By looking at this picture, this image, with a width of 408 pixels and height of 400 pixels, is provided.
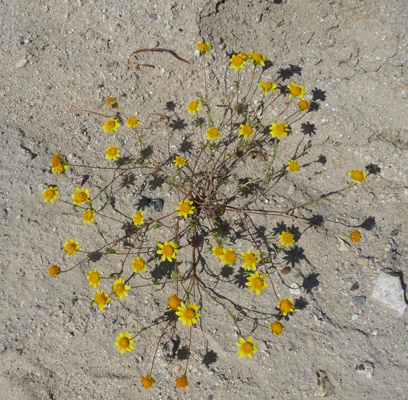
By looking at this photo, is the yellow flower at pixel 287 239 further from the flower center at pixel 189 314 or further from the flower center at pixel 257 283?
the flower center at pixel 189 314

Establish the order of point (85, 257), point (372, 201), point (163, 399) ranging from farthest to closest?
point (372, 201)
point (85, 257)
point (163, 399)

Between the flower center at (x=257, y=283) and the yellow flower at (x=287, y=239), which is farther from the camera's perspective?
the yellow flower at (x=287, y=239)

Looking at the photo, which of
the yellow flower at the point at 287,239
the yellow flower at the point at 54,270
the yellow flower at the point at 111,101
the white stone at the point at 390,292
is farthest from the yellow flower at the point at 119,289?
the white stone at the point at 390,292

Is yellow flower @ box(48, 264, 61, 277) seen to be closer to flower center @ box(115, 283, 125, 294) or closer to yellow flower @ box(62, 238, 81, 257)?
yellow flower @ box(62, 238, 81, 257)

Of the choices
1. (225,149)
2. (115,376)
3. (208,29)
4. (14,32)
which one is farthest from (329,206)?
(14,32)

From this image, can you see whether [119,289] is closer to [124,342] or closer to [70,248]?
[124,342]

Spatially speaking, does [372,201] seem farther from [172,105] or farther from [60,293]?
[60,293]
